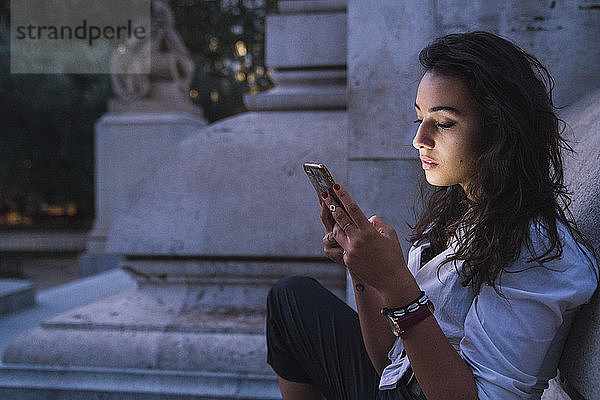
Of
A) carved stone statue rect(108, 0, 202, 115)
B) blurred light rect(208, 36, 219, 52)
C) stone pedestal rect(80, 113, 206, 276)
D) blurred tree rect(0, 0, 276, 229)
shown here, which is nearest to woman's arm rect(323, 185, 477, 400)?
stone pedestal rect(80, 113, 206, 276)

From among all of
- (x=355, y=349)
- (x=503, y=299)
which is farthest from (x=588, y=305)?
(x=355, y=349)

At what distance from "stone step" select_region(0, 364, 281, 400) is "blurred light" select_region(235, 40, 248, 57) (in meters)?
21.6

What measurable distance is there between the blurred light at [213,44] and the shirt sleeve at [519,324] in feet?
76.5

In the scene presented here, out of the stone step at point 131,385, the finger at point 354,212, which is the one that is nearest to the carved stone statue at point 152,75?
the stone step at point 131,385

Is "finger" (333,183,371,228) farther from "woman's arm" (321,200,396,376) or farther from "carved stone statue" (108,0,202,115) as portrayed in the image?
"carved stone statue" (108,0,202,115)

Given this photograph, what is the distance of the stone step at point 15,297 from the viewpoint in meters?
5.12

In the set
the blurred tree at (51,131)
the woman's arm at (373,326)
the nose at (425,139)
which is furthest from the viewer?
the blurred tree at (51,131)

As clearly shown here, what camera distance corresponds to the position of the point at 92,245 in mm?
10852

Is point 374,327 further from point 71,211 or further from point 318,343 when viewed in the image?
point 71,211

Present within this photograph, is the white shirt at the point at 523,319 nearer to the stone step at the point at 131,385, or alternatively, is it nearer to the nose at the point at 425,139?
the nose at the point at 425,139

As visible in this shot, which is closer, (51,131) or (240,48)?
(51,131)

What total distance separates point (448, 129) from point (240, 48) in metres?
23.1

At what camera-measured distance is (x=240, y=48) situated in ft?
77.3

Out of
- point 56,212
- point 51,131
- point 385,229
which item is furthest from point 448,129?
point 56,212
